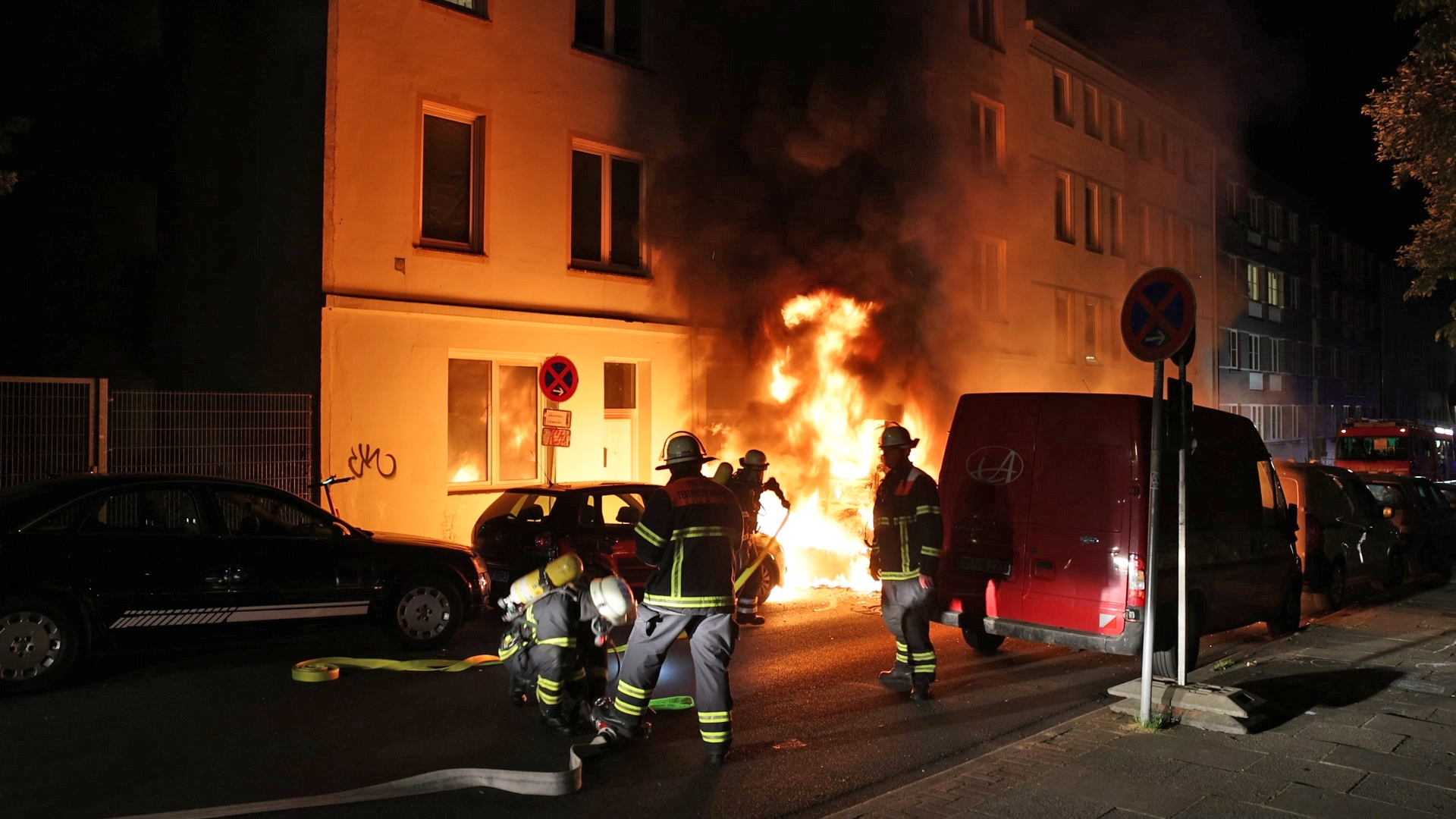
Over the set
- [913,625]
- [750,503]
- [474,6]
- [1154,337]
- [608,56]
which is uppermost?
[474,6]

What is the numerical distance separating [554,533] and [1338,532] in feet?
29.1

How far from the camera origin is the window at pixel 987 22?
24156 mm

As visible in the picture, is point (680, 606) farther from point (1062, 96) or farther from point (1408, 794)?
point (1062, 96)

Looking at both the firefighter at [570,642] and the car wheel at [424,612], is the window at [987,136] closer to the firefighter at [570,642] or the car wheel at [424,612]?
the car wheel at [424,612]

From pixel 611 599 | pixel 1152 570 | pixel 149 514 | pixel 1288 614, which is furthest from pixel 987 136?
pixel 611 599

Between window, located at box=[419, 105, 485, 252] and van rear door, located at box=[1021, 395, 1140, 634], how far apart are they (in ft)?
28.6

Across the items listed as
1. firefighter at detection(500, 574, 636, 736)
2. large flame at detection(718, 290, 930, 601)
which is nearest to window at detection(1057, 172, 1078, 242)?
large flame at detection(718, 290, 930, 601)

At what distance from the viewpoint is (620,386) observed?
51.8ft

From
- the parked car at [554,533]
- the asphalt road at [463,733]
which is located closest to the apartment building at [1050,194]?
the parked car at [554,533]

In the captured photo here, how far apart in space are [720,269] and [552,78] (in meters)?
3.78

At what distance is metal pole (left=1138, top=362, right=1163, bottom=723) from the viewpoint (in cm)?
623

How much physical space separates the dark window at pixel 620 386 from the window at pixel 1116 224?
1809 centimetres

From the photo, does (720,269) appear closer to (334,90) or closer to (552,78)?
(552,78)

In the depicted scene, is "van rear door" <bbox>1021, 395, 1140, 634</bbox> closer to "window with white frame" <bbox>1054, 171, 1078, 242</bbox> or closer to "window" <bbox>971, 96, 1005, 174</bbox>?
"window" <bbox>971, 96, 1005, 174</bbox>
